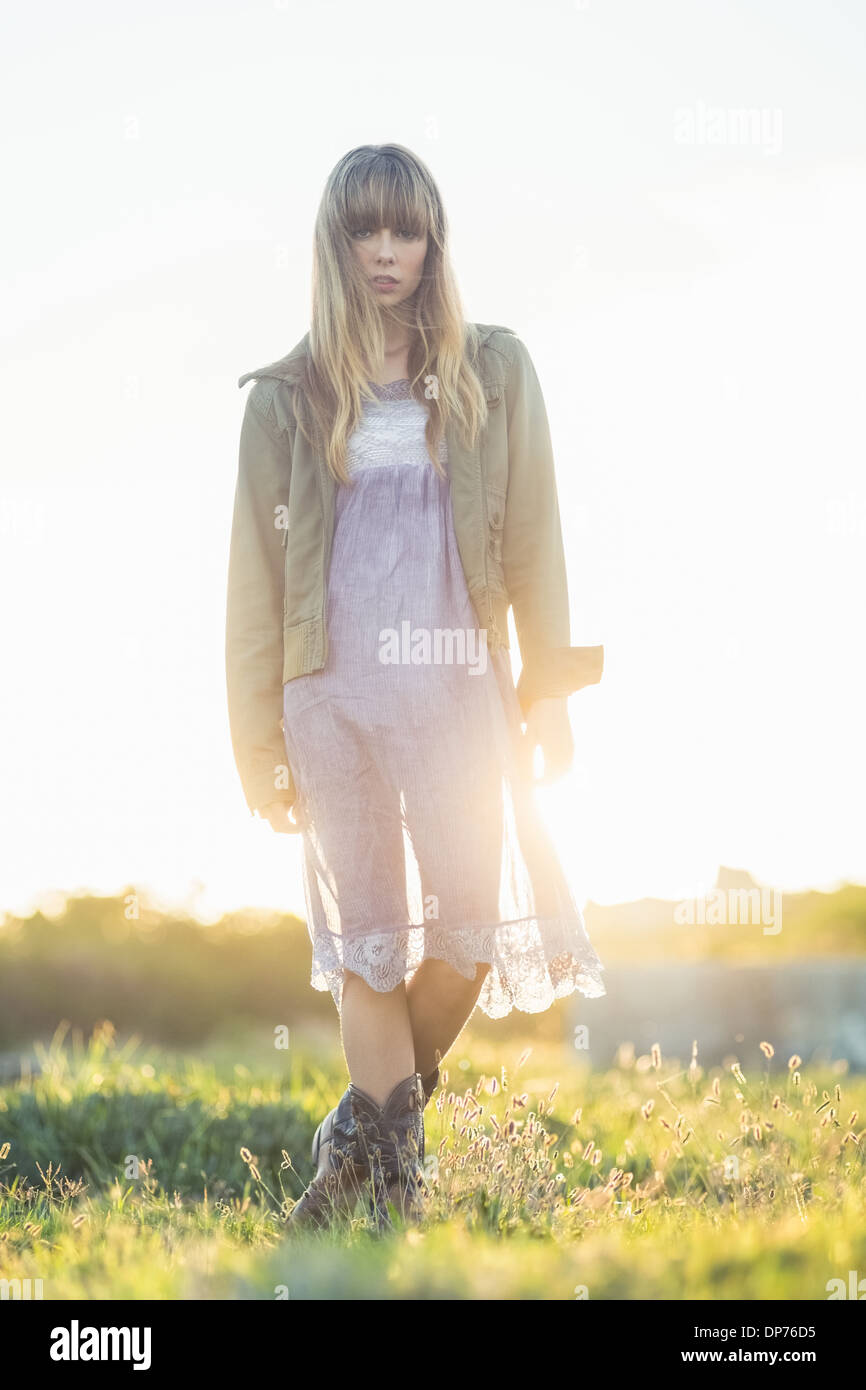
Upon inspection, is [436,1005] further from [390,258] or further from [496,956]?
[390,258]

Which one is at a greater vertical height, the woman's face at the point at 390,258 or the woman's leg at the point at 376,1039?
the woman's face at the point at 390,258

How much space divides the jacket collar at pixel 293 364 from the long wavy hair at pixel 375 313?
9 cm

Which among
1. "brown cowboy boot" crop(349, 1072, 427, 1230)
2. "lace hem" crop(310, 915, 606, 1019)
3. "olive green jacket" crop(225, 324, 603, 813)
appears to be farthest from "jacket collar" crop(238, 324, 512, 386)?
"brown cowboy boot" crop(349, 1072, 427, 1230)

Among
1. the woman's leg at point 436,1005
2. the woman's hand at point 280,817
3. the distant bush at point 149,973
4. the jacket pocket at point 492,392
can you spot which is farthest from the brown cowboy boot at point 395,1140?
the distant bush at point 149,973

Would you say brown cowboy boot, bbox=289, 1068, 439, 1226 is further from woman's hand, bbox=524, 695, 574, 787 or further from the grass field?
woman's hand, bbox=524, 695, 574, 787

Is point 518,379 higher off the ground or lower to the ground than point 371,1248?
higher

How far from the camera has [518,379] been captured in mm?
3266

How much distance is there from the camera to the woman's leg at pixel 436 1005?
298 centimetres

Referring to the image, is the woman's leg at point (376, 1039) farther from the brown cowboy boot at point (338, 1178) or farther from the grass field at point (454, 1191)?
the grass field at point (454, 1191)

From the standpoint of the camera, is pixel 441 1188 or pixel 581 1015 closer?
pixel 441 1188

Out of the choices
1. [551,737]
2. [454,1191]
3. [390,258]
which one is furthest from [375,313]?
[454,1191]
